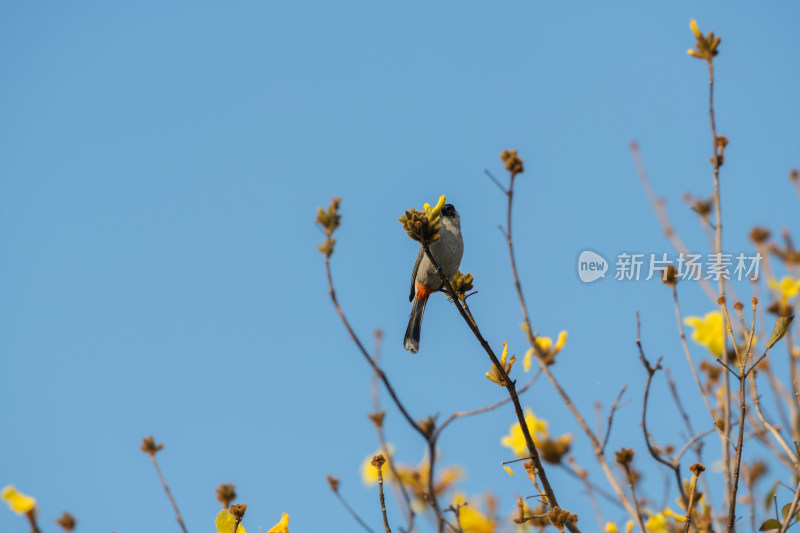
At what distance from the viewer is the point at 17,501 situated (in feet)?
6.70

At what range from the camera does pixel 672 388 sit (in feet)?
14.3

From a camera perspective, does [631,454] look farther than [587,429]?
No

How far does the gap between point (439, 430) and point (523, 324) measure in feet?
4.80

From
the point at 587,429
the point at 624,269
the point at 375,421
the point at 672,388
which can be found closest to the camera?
the point at 375,421

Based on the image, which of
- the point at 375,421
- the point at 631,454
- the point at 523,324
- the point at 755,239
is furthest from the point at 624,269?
the point at 375,421

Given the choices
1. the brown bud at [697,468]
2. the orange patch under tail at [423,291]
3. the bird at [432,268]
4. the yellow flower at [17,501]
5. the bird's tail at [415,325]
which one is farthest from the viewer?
the orange patch under tail at [423,291]

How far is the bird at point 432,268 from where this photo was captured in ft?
21.5

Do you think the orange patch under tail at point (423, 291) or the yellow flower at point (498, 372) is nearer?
the yellow flower at point (498, 372)

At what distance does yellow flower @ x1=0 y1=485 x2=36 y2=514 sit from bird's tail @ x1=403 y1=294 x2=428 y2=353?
448 centimetres

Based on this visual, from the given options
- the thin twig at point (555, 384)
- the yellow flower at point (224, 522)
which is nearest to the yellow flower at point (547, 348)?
the thin twig at point (555, 384)

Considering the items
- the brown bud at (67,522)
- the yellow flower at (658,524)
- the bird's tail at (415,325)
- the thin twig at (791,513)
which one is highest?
the bird's tail at (415,325)

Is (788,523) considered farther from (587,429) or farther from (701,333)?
(701,333)

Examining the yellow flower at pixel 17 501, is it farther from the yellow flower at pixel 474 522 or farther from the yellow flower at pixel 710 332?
the yellow flower at pixel 710 332

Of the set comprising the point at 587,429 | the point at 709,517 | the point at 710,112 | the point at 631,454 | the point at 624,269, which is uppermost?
the point at 624,269
